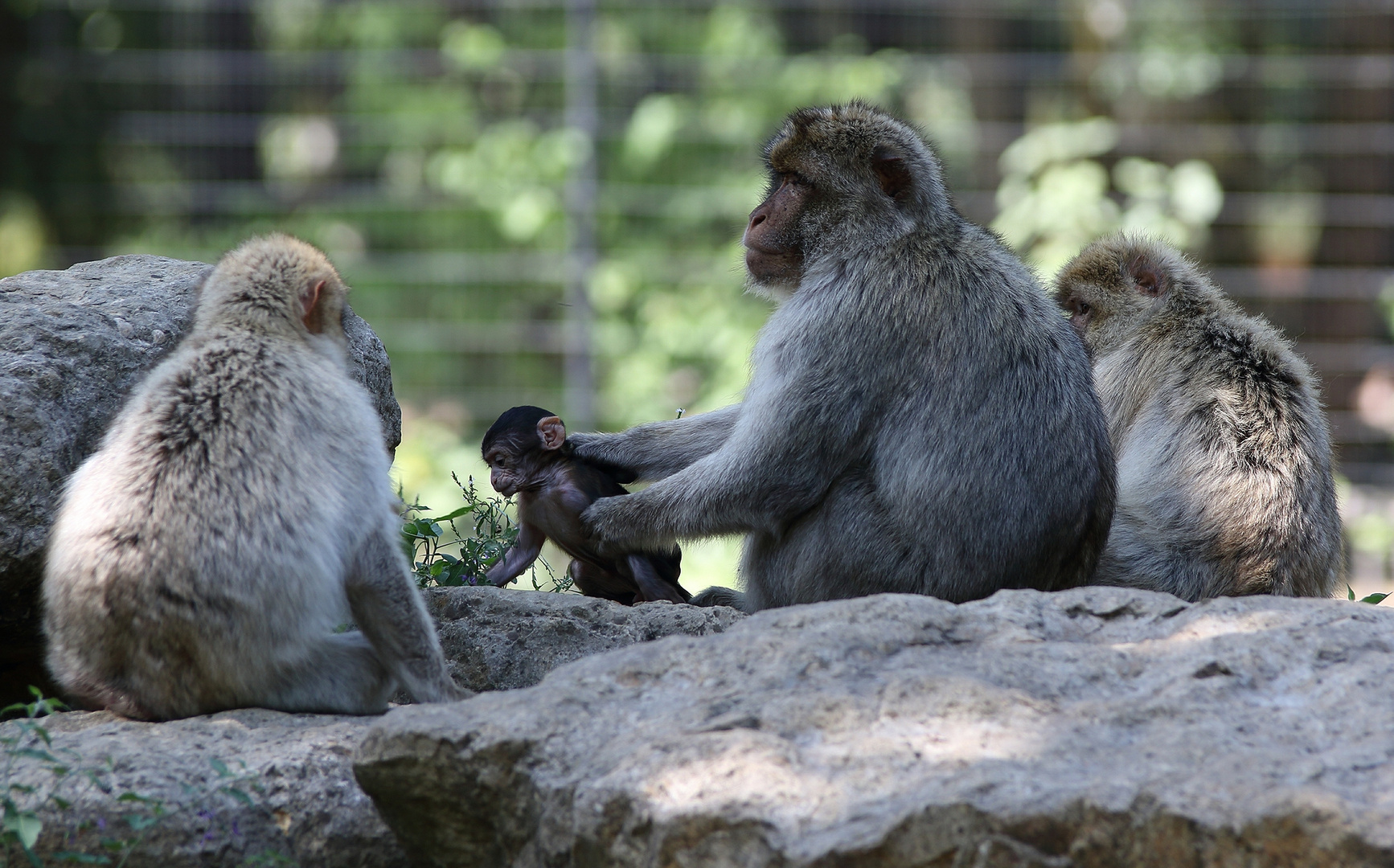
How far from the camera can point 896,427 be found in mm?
3781

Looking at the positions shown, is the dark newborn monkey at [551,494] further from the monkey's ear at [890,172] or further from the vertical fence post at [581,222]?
the vertical fence post at [581,222]

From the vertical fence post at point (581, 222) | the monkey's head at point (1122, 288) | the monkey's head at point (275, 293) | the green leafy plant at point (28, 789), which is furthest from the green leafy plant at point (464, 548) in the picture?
the vertical fence post at point (581, 222)

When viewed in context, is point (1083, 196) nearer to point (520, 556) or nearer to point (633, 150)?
point (633, 150)

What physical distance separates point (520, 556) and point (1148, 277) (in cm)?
221

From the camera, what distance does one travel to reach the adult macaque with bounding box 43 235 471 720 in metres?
2.97

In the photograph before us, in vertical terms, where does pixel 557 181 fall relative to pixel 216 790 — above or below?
above

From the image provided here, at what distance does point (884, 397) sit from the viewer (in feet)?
12.5

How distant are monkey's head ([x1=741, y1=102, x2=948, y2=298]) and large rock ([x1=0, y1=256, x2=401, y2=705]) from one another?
4.11ft

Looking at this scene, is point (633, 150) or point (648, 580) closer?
point (648, 580)

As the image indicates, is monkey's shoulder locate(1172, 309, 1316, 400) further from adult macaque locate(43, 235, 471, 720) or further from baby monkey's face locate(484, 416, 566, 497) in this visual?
adult macaque locate(43, 235, 471, 720)

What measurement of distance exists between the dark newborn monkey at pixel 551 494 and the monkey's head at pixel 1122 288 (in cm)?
156

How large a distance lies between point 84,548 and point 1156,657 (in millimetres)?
2156

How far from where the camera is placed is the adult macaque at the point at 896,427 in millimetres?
3711

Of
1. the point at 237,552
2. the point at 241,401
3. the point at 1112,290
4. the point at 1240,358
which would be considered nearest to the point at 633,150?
the point at 1112,290
